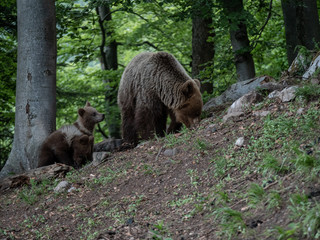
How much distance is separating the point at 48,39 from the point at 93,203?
3959 millimetres

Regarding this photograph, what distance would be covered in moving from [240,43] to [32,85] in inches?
179

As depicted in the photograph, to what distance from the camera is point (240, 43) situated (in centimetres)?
897

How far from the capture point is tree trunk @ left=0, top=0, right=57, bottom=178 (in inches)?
310

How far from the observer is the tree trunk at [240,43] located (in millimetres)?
8219

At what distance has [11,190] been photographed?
274 inches

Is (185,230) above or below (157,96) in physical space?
below

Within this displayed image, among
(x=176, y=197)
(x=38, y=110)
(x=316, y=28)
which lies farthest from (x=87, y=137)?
(x=316, y=28)

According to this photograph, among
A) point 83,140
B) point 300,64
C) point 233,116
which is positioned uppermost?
point 300,64

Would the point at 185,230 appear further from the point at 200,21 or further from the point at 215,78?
the point at 200,21

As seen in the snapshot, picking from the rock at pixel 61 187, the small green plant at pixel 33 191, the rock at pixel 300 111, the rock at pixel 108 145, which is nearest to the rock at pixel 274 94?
the rock at pixel 300 111

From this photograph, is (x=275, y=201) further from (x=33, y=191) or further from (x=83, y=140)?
(x=83, y=140)

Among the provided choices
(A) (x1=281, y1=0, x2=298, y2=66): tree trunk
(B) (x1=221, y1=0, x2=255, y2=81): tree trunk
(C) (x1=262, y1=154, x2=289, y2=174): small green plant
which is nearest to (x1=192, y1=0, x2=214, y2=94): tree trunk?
(A) (x1=281, y1=0, x2=298, y2=66): tree trunk

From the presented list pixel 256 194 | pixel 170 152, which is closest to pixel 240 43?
pixel 170 152

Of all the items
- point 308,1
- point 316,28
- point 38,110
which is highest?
point 308,1
